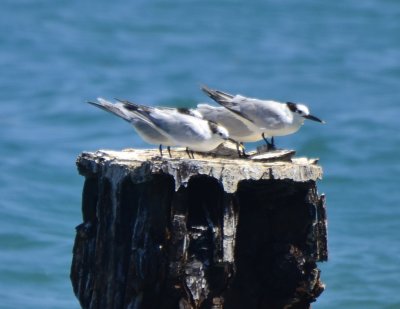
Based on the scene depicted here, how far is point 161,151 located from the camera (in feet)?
25.9

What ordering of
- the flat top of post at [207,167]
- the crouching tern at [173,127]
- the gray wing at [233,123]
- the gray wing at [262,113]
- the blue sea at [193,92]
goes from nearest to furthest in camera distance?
the flat top of post at [207,167] → the crouching tern at [173,127] → the gray wing at [262,113] → the gray wing at [233,123] → the blue sea at [193,92]

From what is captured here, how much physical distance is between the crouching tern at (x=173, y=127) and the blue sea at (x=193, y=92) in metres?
3.80

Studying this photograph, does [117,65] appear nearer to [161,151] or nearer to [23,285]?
[23,285]

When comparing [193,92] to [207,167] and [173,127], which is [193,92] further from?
[207,167]

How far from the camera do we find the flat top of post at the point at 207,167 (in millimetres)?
6848

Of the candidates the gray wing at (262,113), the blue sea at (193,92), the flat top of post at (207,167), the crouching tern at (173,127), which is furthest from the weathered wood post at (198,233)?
the blue sea at (193,92)

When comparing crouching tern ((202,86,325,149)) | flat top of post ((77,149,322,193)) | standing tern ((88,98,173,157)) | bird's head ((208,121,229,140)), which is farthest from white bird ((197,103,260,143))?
standing tern ((88,98,173,157))

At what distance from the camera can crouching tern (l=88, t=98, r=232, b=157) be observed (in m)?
7.38

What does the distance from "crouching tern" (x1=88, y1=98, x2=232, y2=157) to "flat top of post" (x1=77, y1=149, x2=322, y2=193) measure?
133 mm

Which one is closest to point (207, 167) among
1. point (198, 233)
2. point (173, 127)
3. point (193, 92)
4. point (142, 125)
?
point (198, 233)

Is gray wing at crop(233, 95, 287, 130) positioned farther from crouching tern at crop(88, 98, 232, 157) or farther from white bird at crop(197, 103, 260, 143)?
crouching tern at crop(88, 98, 232, 157)

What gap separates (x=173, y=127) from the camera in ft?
24.3

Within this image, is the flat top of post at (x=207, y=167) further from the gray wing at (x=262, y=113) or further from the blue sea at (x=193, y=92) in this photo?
the blue sea at (x=193, y=92)

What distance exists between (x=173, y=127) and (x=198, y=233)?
0.75 m
